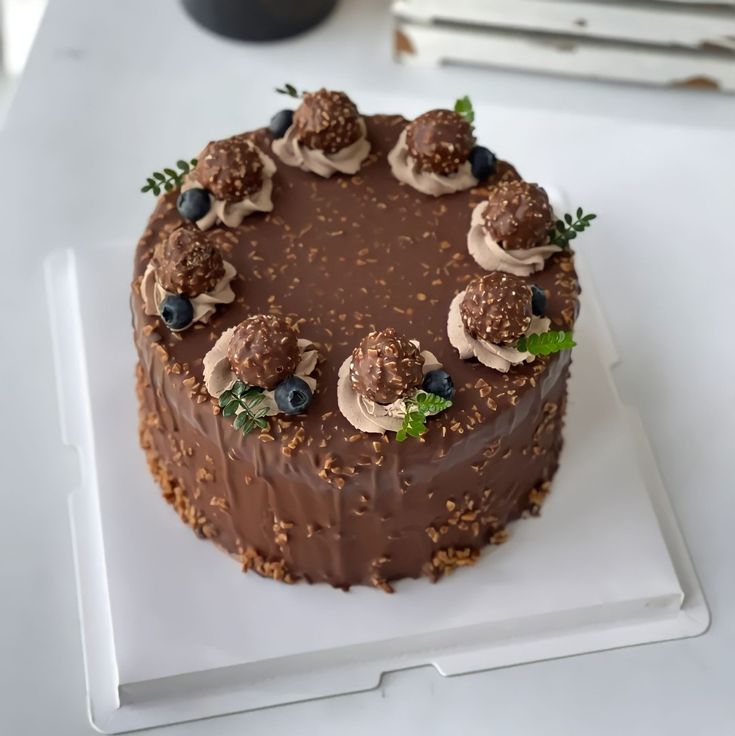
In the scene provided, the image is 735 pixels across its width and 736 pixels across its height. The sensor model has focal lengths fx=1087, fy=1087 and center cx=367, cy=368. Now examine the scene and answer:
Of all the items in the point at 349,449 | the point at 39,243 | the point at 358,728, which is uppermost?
the point at 349,449

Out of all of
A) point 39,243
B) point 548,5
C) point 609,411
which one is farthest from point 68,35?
point 609,411

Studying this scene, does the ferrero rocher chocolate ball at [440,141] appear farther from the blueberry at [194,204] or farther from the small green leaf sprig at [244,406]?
the small green leaf sprig at [244,406]

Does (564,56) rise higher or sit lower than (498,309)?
lower

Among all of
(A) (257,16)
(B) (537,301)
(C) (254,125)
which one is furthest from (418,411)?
(A) (257,16)

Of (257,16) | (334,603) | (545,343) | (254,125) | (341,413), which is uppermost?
(545,343)

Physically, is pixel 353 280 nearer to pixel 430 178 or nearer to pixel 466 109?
pixel 430 178

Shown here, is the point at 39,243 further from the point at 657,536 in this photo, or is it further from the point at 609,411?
the point at 657,536

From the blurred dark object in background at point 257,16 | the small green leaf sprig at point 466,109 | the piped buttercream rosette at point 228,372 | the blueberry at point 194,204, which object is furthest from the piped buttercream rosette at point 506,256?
the blurred dark object in background at point 257,16
